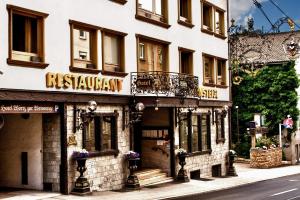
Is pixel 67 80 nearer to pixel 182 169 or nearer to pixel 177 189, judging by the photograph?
pixel 177 189

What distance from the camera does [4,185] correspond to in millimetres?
19922

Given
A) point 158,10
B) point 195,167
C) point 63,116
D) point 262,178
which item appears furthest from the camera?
point 262,178

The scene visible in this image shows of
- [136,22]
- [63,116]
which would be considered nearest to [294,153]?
[136,22]

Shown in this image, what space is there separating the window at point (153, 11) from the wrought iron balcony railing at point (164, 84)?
7.84 ft

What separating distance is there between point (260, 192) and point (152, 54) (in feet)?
25.5

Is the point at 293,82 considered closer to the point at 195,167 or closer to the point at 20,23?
the point at 195,167

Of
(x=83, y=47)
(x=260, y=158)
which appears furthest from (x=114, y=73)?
(x=260, y=158)

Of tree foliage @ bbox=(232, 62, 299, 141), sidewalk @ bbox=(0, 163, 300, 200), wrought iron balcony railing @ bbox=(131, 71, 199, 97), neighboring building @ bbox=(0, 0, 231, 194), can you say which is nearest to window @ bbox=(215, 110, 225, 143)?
neighboring building @ bbox=(0, 0, 231, 194)

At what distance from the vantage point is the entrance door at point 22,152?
18922 millimetres

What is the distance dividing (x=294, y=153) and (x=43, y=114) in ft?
96.4

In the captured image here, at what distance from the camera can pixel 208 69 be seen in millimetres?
30297

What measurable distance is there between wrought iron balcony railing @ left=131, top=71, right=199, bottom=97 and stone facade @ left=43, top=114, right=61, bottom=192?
15.1 feet

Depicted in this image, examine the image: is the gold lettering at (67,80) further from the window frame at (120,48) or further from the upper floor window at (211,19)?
the upper floor window at (211,19)

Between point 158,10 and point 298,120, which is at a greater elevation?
point 158,10
